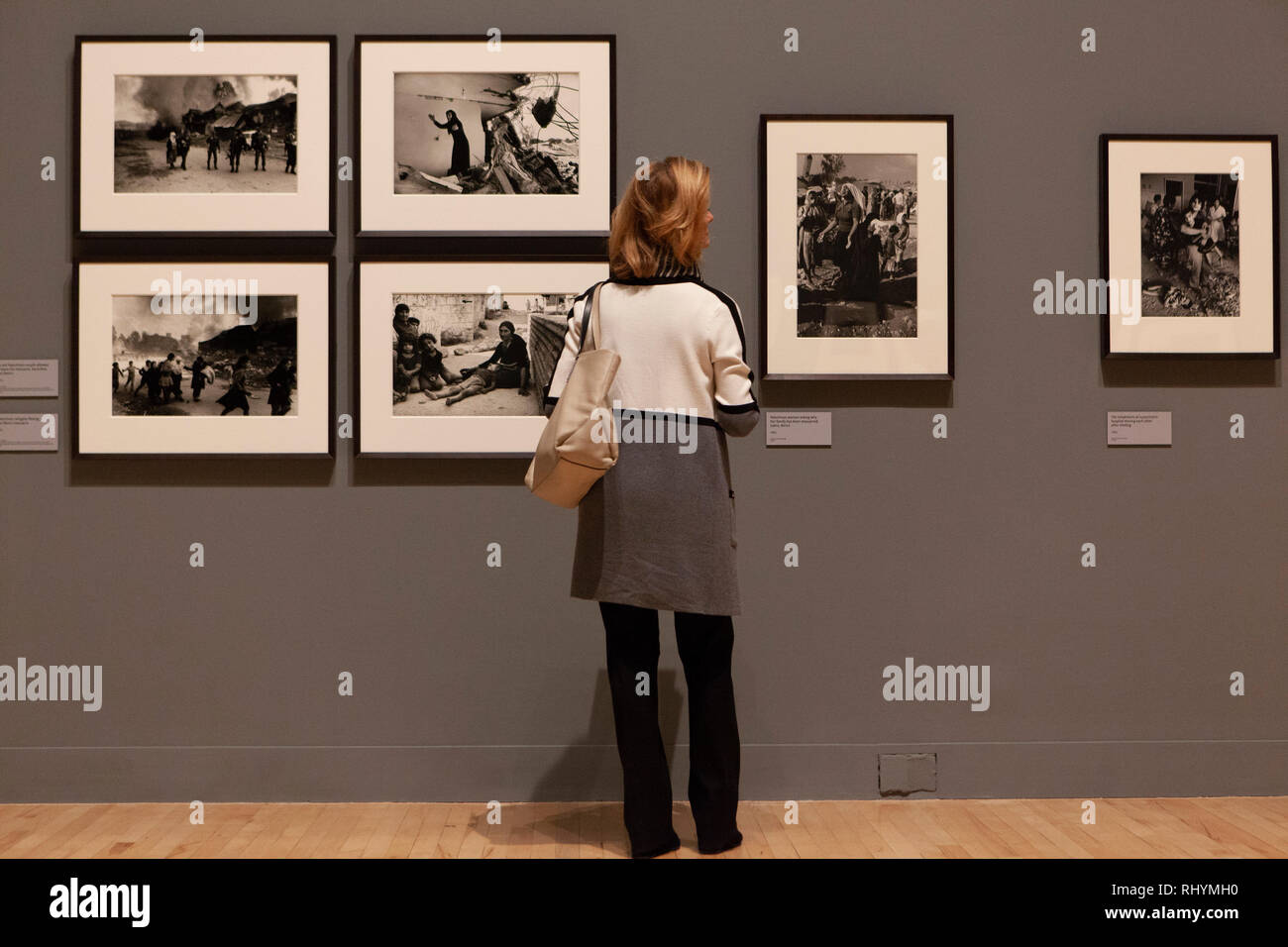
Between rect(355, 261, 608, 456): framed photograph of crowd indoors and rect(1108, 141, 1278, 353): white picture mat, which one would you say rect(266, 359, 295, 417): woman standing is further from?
rect(1108, 141, 1278, 353): white picture mat

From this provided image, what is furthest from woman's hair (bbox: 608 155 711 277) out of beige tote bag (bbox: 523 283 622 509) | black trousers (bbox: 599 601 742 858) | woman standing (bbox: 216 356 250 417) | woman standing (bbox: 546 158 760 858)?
woman standing (bbox: 216 356 250 417)

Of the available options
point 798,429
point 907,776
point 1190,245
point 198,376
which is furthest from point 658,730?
point 1190,245

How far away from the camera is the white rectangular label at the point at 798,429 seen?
12.2 ft

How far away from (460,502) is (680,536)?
1018 mm

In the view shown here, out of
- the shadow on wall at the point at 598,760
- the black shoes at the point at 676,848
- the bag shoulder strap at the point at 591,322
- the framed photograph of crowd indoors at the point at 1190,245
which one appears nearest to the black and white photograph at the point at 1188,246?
the framed photograph of crowd indoors at the point at 1190,245

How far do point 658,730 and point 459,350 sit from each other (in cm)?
145

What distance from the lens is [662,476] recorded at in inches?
118

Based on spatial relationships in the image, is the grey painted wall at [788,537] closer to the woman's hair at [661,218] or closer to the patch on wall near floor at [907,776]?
the patch on wall near floor at [907,776]

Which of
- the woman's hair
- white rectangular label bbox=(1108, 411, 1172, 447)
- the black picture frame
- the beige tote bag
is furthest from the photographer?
white rectangular label bbox=(1108, 411, 1172, 447)

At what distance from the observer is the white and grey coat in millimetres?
2992

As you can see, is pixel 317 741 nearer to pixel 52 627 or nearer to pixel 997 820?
pixel 52 627

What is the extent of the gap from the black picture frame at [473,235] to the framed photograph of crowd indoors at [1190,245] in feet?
5.54

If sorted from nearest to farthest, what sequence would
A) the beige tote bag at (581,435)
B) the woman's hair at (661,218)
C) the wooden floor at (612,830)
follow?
the beige tote bag at (581,435)
the woman's hair at (661,218)
the wooden floor at (612,830)

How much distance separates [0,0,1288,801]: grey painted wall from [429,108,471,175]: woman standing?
0.31m
